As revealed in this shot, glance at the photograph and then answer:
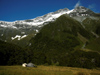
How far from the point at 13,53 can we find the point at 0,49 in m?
11.3

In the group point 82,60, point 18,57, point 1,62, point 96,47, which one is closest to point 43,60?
point 18,57

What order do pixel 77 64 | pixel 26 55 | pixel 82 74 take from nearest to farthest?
pixel 82 74 < pixel 26 55 < pixel 77 64

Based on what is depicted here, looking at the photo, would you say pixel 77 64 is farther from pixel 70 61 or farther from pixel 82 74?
pixel 82 74

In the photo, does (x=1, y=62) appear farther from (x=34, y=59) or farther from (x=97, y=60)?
(x=97, y=60)

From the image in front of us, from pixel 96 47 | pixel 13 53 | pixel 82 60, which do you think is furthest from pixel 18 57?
pixel 96 47

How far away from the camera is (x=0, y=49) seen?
233ft

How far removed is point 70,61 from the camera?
11144 centimetres

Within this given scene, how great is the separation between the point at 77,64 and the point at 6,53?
6951cm

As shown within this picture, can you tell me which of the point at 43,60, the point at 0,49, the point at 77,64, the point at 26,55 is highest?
the point at 0,49

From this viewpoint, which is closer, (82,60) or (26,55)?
(26,55)

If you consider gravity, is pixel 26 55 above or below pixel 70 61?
above

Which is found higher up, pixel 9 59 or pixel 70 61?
pixel 9 59

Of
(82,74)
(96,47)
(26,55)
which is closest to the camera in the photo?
(82,74)

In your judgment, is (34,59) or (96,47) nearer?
(34,59)
